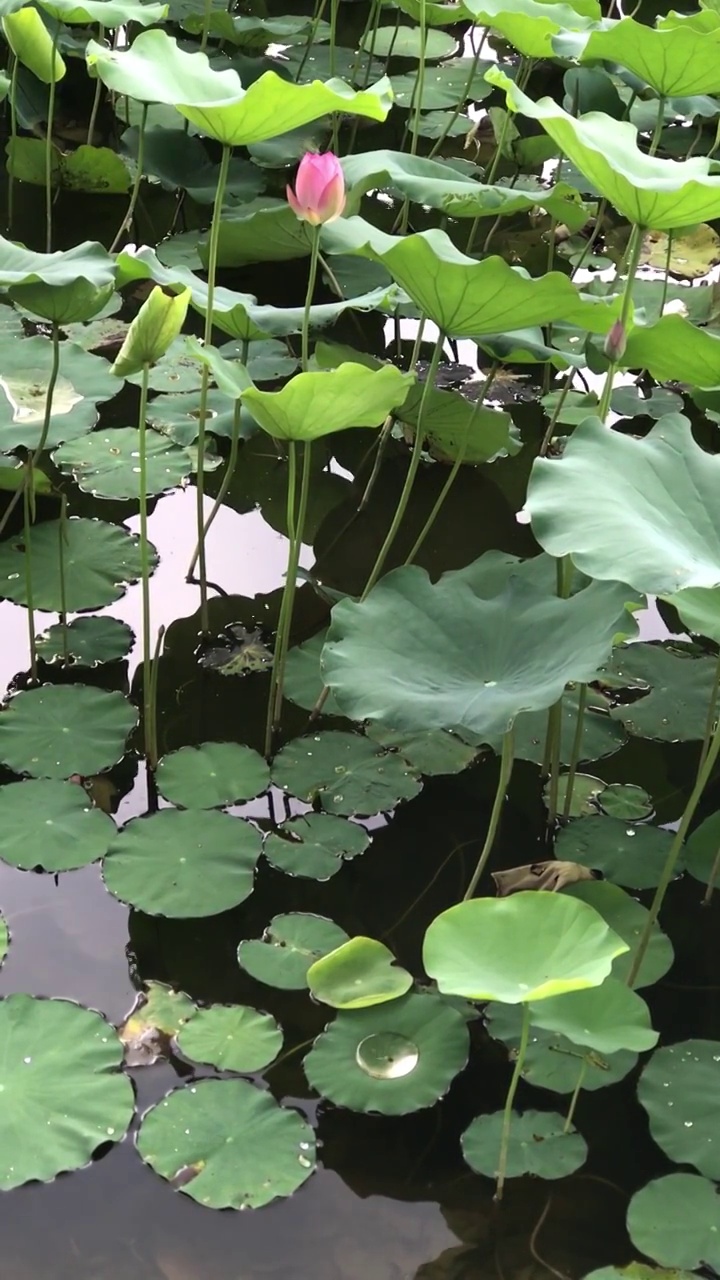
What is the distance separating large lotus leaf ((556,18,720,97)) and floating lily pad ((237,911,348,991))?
1.43 metres

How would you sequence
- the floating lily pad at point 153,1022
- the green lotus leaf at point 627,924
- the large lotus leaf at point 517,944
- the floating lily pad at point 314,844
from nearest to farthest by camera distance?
1. the large lotus leaf at point 517,944
2. the floating lily pad at point 153,1022
3. the green lotus leaf at point 627,924
4. the floating lily pad at point 314,844

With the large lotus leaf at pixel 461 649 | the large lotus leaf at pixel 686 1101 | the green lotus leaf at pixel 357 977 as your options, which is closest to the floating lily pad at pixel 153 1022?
the green lotus leaf at pixel 357 977

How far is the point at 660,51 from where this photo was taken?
7.04ft

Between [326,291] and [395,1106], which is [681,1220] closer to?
[395,1106]

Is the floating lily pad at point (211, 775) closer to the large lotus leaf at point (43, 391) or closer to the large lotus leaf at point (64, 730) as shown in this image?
the large lotus leaf at point (64, 730)

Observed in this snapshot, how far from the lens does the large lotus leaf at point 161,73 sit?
157cm

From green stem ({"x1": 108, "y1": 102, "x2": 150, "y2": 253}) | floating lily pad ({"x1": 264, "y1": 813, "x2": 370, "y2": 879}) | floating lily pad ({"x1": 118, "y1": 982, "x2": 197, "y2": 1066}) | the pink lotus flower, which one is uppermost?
the pink lotus flower

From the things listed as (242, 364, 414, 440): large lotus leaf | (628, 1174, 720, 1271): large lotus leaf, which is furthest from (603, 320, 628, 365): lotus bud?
(628, 1174, 720, 1271): large lotus leaf

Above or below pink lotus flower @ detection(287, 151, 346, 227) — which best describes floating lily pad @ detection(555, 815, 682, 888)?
below

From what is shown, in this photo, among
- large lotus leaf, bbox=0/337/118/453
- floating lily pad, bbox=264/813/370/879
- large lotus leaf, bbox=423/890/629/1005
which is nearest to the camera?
large lotus leaf, bbox=423/890/629/1005

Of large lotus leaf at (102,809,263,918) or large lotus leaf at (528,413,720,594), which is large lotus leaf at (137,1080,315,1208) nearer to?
large lotus leaf at (102,809,263,918)

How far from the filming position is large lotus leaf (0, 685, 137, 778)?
1740 mm

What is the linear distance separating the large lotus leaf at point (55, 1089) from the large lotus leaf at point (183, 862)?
184 millimetres

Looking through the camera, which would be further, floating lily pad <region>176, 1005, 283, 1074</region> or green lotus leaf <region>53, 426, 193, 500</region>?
green lotus leaf <region>53, 426, 193, 500</region>
